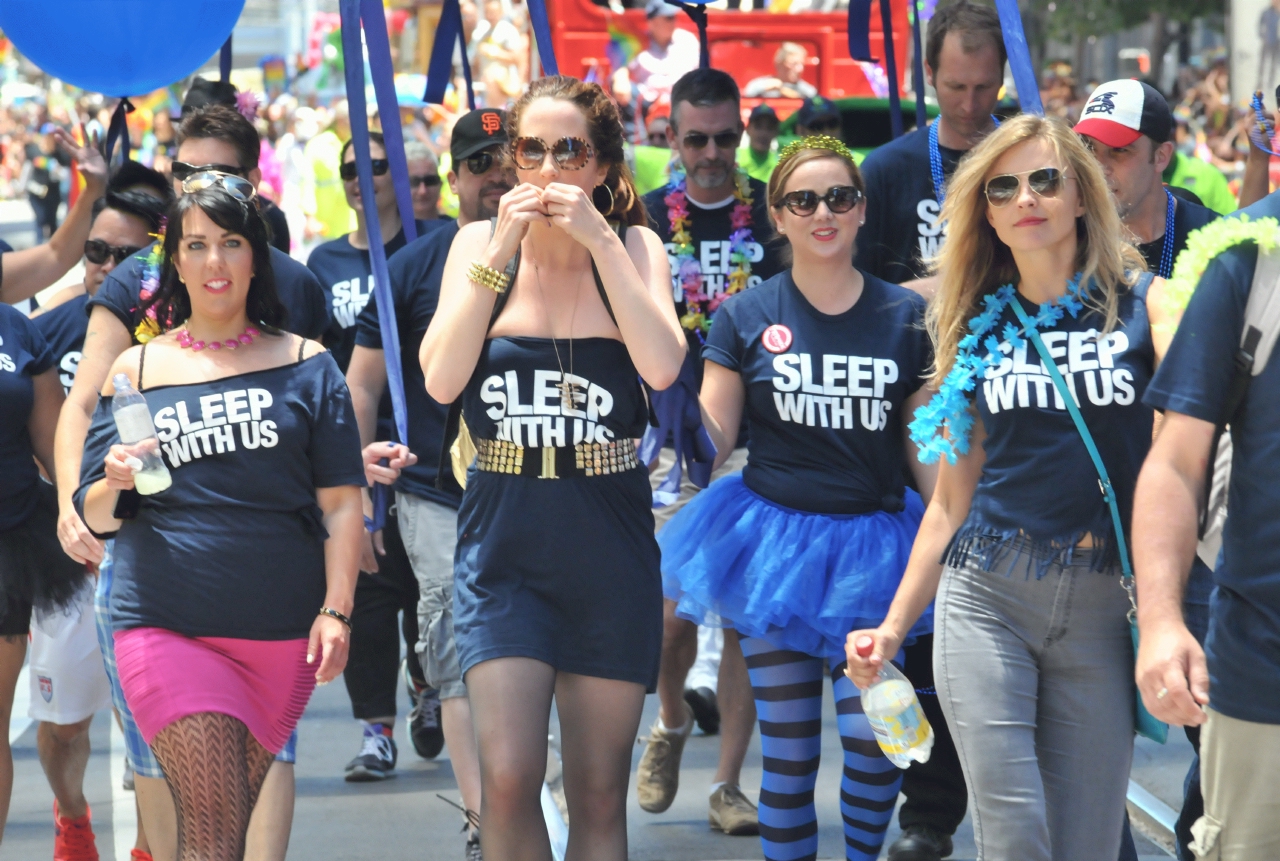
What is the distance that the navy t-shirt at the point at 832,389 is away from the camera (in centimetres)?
458

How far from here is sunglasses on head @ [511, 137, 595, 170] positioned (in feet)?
12.8

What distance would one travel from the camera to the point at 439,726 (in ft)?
21.9

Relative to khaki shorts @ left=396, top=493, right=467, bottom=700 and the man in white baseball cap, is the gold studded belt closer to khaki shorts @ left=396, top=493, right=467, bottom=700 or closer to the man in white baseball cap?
khaki shorts @ left=396, top=493, right=467, bottom=700

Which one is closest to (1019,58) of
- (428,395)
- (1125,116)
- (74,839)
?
(1125,116)

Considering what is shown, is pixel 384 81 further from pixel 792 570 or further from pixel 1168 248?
pixel 1168 248

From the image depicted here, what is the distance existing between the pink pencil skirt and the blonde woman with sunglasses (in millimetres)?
1399

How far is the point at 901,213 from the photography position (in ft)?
18.2

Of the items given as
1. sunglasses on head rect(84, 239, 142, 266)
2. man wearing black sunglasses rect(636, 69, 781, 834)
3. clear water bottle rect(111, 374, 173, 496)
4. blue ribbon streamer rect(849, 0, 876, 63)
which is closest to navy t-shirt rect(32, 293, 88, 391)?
sunglasses on head rect(84, 239, 142, 266)

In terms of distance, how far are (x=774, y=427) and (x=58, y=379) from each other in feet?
7.13

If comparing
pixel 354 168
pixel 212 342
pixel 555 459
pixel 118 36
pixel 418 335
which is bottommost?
pixel 555 459

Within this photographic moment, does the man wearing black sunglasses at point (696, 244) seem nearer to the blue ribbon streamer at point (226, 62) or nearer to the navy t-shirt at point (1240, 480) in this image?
the blue ribbon streamer at point (226, 62)

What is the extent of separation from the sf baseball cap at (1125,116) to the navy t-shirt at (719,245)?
4.87 ft

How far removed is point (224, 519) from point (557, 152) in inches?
47.3

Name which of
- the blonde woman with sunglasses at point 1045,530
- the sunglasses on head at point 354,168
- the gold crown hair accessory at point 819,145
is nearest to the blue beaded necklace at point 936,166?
the gold crown hair accessory at point 819,145
